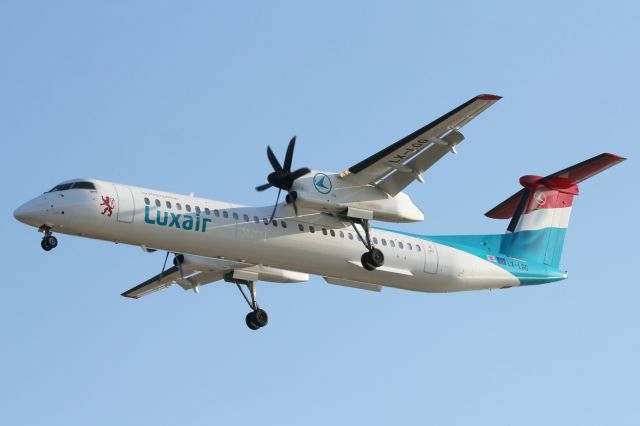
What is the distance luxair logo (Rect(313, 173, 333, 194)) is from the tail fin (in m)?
6.76

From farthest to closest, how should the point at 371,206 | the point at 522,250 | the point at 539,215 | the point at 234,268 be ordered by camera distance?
1. the point at 539,215
2. the point at 522,250
3. the point at 234,268
4. the point at 371,206

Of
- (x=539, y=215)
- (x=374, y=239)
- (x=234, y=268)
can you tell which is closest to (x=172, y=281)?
(x=234, y=268)

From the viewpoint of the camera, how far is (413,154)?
25062 mm

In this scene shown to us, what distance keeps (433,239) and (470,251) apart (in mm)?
1139

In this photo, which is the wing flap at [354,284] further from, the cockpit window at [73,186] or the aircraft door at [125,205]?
the cockpit window at [73,186]

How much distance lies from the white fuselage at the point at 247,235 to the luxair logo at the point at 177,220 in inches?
0.9

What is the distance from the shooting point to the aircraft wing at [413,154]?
929 inches

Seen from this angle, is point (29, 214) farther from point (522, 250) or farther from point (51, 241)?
point (522, 250)

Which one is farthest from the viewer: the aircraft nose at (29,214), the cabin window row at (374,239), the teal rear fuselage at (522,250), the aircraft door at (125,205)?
the teal rear fuselage at (522,250)

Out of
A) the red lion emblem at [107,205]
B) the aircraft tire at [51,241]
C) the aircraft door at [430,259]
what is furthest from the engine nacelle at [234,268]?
the aircraft tire at [51,241]

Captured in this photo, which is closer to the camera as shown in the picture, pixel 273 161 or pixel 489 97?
pixel 489 97

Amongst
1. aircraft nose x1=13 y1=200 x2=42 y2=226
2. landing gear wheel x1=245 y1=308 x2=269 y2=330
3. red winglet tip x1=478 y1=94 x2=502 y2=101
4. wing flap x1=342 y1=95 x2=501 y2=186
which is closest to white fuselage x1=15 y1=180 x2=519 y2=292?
aircraft nose x1=13 y1=200 x2=42 y2=226

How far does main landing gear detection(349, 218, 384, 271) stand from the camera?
85.4 feet

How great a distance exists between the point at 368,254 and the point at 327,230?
1.19 m
